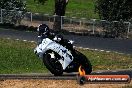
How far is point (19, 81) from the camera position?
18297 mm

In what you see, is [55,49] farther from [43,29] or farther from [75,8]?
[75,8]

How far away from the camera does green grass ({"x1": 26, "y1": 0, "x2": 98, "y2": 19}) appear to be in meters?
61.5

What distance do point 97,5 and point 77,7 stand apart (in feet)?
80.5

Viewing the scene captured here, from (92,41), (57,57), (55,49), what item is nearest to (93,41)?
(92,41)

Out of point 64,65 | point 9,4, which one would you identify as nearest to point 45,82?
point 64,65

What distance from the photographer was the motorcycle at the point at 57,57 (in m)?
13.4

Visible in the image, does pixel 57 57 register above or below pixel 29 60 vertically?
above

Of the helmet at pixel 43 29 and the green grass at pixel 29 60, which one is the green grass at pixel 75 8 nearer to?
the green grass at pixel 29 60

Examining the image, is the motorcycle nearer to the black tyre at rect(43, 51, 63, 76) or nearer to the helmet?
the black tyre at rect(43, 51, 63, 76)

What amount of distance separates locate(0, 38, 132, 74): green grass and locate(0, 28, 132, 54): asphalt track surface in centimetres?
258

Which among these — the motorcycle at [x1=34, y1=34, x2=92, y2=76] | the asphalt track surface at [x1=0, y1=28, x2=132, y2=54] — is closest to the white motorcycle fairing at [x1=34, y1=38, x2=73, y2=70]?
the motorcycle at [x1=34, y1=34, x2=92, y2=76]

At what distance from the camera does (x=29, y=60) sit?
2684 centimetres

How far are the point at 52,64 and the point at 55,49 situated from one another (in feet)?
1.49

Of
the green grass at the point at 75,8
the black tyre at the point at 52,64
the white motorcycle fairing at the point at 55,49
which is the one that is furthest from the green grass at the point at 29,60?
the green grass at the point at 75,8
